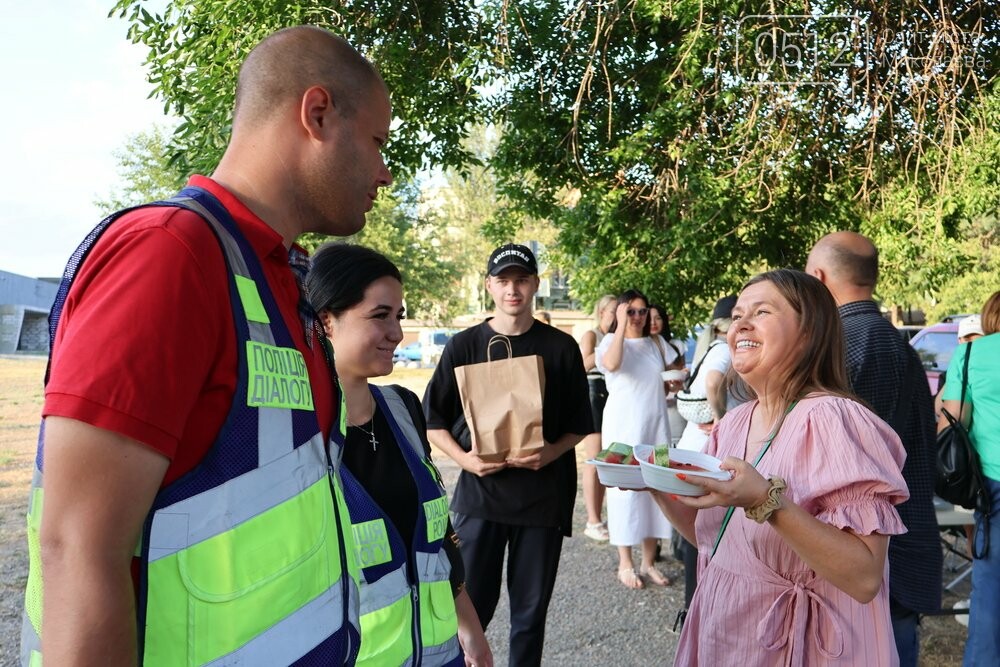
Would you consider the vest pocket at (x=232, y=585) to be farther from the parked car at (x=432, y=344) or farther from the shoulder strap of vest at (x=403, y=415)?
the parked car at (x=432, y=344)

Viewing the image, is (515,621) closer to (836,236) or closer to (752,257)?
(836,236)

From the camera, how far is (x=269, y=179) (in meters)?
1.46

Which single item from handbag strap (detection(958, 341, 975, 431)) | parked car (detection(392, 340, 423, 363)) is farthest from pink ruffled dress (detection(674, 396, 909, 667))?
parked car (detection(392, 340, 423, 363))

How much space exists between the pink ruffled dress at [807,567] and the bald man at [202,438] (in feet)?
4.20

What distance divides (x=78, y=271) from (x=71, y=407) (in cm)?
22

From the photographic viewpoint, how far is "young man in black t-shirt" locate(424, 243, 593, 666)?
4.09 metres

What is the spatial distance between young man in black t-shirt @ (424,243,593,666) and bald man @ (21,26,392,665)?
267 centimetres

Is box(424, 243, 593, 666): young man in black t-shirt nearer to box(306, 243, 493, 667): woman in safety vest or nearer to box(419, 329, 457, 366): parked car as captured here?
box(306, 243, 493, 667): woman in safety vest

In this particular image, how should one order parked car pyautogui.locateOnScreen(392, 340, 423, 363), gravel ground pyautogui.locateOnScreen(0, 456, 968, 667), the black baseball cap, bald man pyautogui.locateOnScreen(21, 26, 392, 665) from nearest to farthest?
bald man pyautogui.locateOnScreen(21, 26, 392, 665) < the black baseball cap < gravel ground pyautogui.locateOnScreen(0, 456, 968, 667) < parked car pyautogui.locateOnScreen(392, 340, 423, 363)

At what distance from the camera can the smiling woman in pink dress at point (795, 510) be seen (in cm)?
207

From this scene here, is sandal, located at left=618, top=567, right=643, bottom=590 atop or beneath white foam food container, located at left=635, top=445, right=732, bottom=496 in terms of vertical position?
beneath

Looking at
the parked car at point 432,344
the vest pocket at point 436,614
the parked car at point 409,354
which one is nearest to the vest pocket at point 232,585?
the vest pocket at point 436,614

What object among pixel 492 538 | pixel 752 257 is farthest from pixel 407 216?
pixel 492 538

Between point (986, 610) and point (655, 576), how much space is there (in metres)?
2.63
